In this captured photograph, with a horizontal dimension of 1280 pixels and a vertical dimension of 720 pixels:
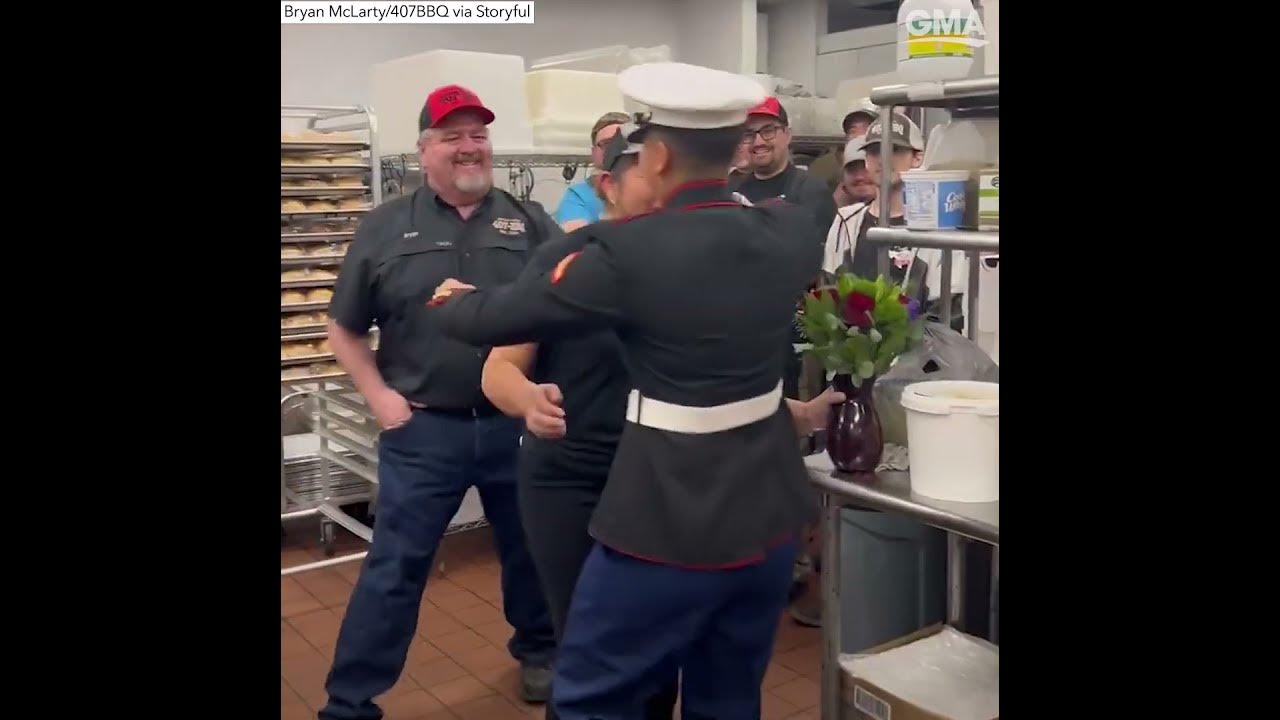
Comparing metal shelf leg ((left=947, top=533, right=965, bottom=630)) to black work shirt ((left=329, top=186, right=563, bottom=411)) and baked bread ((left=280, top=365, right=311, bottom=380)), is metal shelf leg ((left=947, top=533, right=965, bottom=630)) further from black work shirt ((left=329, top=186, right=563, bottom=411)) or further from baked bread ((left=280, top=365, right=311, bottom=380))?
baked bread ((left=280, top=365, right=311, bottom=380))

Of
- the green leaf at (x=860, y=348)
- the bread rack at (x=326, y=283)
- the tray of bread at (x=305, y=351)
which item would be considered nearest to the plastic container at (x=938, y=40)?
the green leaf at (x=860, y=348)

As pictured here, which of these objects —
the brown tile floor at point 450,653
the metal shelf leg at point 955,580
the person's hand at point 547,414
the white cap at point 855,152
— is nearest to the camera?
the person's hand at point 547,414

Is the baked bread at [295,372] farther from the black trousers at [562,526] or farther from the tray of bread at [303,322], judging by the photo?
the black trousers at [562,526]

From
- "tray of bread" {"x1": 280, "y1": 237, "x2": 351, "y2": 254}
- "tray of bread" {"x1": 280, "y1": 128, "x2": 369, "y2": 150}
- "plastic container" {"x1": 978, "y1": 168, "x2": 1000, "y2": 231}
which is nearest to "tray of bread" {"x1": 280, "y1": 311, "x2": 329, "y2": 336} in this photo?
"tray of bread" {"x1": 280, "y1": 237, "x2": 351, "y2": 254}

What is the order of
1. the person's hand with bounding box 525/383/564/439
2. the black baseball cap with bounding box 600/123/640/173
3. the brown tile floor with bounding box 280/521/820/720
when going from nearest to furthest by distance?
1. the black baseball cap with bounding box 600/123/640/173
2. the person's hand with bounding box 525/383/564/439
3. the brown tile floor with bounding box 280/521/820/720

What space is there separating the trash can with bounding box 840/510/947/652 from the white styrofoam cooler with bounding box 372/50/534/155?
98.6 inches

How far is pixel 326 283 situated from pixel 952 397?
9.52ft

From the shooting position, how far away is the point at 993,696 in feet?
7.57

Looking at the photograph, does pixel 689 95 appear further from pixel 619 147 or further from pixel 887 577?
pixel 887 577

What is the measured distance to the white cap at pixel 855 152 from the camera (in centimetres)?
423

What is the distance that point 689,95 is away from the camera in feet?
5.99

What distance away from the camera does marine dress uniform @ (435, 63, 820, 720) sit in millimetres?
1824

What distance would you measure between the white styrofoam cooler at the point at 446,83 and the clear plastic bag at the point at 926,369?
2391 mm
